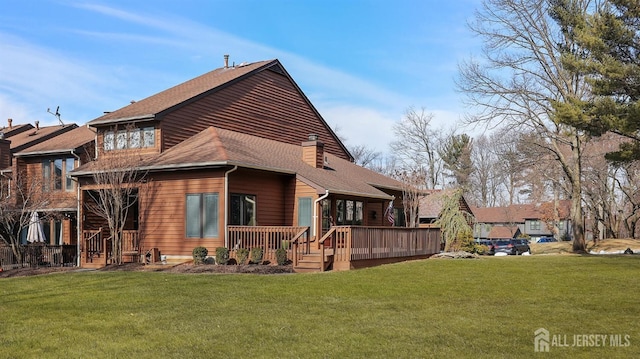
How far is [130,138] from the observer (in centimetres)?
2247

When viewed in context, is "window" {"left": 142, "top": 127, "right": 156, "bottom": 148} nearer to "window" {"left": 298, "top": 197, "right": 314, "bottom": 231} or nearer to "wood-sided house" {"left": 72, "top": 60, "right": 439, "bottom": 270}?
"wood-sided house" {"left": 72, "top": 60, "right": 439, "bottom": 270}

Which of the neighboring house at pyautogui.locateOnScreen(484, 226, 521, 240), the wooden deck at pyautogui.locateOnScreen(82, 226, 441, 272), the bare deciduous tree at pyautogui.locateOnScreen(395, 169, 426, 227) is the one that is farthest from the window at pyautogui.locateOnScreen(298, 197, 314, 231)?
the neighboring house at pyautogui.locateOnScreen(484, 226, 521, 240)

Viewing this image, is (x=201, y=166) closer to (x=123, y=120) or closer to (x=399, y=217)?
(x=123, y=120)

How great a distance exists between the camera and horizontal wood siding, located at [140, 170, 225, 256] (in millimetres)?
19109

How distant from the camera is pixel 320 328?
816cm

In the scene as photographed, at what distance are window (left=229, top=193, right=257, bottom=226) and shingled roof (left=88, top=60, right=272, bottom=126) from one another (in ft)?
15.4

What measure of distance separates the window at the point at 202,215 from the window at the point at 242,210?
57cm

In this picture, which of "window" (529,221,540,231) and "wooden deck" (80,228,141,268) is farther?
"window" (529,221,540,231)

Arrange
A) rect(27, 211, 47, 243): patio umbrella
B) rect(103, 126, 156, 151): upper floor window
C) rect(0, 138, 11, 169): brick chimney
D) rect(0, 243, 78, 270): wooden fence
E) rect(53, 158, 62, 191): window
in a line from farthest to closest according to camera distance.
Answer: rect(0, 138, 11, 169): brick chimney
rect(53, 158, 62, 191): window
rect(27, 211, 47, 243): patio umbrella
rect(103, 126, 156, 151): upper floor window
rect(0, 243, 78, 270): wooden fence

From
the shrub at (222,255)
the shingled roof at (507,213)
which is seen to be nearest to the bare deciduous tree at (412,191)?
the shrub at (222,255)

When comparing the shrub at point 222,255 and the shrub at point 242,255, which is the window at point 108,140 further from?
the shrub at point 242,255

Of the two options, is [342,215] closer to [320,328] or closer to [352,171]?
[352,171]

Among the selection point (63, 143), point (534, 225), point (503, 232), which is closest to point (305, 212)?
point (63, 143)

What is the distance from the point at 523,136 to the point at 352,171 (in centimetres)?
1481
